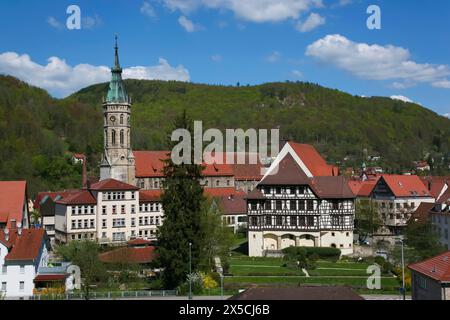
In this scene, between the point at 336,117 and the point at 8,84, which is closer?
the point at 8,84

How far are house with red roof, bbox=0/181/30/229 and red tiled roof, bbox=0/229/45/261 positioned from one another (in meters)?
7.18

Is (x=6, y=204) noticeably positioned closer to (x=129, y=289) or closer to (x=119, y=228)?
(x=119, y=228)

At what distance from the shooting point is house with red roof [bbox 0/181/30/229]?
4512 cm

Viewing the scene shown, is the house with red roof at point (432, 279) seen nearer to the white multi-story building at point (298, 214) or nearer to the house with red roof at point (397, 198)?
the white multi-story building at point (298, 214)

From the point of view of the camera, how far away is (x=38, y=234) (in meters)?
37.8

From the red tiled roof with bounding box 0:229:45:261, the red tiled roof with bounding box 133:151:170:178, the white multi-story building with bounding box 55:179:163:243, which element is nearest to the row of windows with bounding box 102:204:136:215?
the white multi-story building with bounding box 55:179:163:243

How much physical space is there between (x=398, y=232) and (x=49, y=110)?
299 feet

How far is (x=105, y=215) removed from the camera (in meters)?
55.8

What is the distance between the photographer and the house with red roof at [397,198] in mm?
60406

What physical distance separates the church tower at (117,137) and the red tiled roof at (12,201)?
828 inches

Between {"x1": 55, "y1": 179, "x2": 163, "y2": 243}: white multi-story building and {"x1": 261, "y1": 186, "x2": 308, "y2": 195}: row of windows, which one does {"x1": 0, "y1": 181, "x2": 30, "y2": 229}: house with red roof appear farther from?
{"x1": 261, "y1": 186, "x2": 308, "y2": 195}: row of windows
